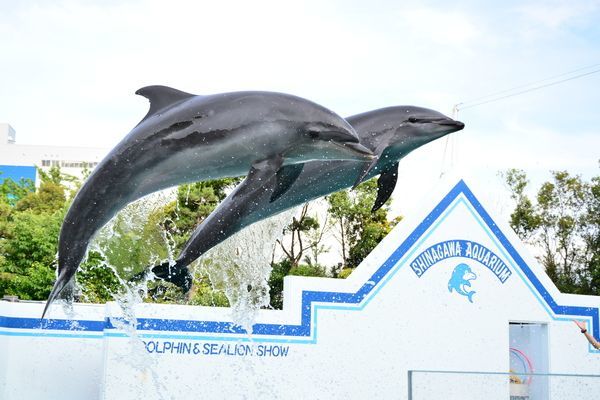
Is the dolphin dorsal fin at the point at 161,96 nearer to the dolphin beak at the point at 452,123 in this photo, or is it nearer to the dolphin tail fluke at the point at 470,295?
the dolphin beak at the point at 452,123

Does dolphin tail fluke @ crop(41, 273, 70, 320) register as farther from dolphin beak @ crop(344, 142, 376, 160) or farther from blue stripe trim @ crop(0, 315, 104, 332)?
blue stripe trim @ crop(0, 315, 104, 332)

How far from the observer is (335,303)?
12.1 metres

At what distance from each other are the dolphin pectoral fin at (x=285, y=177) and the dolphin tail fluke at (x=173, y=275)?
79 cm

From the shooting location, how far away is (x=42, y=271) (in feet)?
67.6

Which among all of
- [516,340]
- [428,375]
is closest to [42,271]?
[516,340]

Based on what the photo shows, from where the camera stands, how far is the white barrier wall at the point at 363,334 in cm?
1102

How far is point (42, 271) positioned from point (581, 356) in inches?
524

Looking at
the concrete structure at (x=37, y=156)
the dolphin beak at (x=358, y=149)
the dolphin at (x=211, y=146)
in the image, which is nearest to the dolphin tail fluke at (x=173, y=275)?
the dolphin at (x=211, y=146)

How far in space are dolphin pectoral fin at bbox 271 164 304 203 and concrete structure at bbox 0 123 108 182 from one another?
52.3 m

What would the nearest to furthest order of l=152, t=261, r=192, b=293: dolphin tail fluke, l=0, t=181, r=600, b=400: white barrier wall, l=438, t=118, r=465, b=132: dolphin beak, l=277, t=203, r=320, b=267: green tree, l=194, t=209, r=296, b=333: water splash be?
1. l=152, t=261, r=192, b=293: dolphin tail fluke
2. l=438, t=118, r=465, b=132: dolphin beak
3. l=194, t=209, r=296, b=333: water splash
4. l=0, t=181, r=600, b=400: white barrier wall
5. l=277, t=203, r=320, b=267: green tree

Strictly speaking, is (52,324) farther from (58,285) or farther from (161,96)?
(161,96)

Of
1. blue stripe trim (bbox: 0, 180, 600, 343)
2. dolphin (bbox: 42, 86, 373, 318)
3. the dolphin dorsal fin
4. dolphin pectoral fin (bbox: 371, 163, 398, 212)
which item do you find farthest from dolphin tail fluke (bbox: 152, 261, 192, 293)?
blue stripe trim (bbox: 0, 180, 600, 343)

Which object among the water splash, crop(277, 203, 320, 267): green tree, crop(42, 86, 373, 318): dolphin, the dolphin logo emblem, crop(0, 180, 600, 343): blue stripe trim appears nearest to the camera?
crop(42, 86, 373, 318): dolphin

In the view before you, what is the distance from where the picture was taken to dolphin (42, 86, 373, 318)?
4543mm
